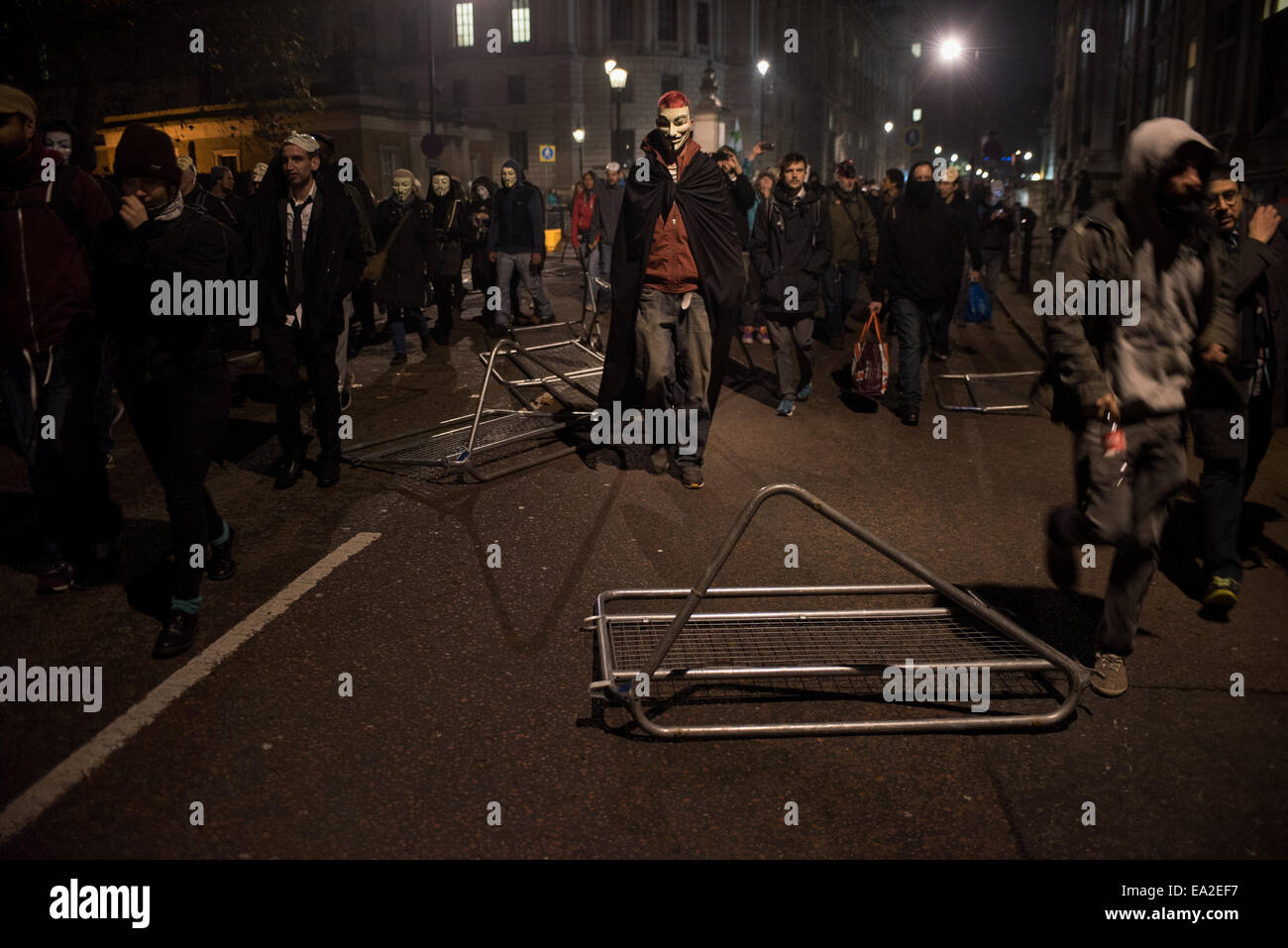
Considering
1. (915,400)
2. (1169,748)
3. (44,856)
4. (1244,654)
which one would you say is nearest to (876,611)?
(1169,748)

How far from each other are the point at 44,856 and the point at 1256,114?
A: 20.0 meters

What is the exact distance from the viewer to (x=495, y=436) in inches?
319

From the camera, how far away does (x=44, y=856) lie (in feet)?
9.61

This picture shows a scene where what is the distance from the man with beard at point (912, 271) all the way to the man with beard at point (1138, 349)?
501cm

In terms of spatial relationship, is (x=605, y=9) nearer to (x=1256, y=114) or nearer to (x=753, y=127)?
(x=753, y=127)

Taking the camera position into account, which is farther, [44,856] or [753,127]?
[753,127]

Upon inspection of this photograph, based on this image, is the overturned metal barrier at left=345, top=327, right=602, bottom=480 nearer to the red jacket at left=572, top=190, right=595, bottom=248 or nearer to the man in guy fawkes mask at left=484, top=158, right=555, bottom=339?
the man in guy fawkes mask at left=484, top=158, right=555, bottom=339

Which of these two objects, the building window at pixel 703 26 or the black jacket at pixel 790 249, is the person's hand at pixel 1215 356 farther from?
the building window at pixel 703 26

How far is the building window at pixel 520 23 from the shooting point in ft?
202

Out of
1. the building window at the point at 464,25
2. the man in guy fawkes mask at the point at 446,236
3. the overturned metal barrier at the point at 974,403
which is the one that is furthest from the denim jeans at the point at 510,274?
the building window at the point at 464,25

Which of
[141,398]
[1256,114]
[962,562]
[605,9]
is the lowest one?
[962,562]

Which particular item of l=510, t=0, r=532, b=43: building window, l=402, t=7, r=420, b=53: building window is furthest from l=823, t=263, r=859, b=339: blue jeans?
l=402, t=7, r=420, b=53: building window

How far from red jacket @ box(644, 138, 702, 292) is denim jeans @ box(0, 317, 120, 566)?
339cm

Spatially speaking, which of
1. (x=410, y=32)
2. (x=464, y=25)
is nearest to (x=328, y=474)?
(x=464, y=25)
